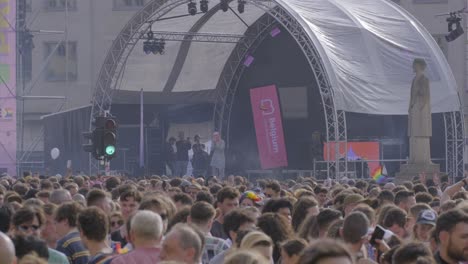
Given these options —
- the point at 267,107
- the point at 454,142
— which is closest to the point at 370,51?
the point at 454,142

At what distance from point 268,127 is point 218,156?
2097mm

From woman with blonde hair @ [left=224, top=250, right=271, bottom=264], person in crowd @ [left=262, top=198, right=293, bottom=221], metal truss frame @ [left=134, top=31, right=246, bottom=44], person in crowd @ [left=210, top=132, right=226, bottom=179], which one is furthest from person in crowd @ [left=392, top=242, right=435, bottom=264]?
metal truss frame @ [left=134, top=31, right=246, bottom=44]

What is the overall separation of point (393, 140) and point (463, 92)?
1820cm

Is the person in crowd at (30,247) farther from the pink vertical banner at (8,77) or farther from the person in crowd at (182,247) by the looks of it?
the pink vertical banner at (8,77)

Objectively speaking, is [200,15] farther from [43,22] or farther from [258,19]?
[43,22]

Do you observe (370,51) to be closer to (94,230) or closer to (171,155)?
(171,155)

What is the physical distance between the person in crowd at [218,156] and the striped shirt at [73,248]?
103 feet

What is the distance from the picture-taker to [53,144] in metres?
47.3

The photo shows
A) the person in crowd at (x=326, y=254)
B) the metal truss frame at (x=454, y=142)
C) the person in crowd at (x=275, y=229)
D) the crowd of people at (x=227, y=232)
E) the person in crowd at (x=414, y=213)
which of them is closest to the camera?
the person in crowd at (x=326, y=254)

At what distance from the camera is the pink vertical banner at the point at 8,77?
40.5 m

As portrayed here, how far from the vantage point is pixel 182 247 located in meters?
8.58

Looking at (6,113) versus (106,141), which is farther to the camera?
(6,113)

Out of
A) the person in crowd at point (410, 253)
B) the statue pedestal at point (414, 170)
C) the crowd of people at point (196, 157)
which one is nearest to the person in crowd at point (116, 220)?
the person in crowd at point (410, 253)

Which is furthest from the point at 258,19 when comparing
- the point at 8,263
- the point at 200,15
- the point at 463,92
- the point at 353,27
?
the point at 8,263
